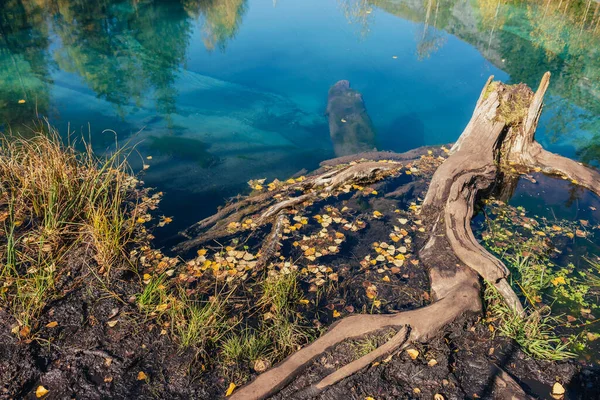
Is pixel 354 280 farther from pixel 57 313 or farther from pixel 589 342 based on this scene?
pixel 57 313

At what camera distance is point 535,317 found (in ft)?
9.29

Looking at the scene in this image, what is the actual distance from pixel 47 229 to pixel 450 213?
360 cm

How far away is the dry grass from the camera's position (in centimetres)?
287

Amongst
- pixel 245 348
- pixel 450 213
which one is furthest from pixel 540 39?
pixel 245 348

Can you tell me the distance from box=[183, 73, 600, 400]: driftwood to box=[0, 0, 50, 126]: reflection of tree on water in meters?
3.41

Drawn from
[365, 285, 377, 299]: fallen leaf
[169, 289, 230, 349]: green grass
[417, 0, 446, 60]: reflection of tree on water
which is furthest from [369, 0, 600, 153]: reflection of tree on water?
[169, 289, 230, 349]: green grass

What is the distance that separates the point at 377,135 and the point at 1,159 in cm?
530

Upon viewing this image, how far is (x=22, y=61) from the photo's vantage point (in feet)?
28.1

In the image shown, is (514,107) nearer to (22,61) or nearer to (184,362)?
(184,362)

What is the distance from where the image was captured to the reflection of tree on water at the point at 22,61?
6.61 metres

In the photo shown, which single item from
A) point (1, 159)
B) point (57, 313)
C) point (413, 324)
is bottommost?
point (57, 313)

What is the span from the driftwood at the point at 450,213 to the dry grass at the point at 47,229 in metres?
0.77

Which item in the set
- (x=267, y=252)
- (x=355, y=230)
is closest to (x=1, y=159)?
(x=267, y=252)

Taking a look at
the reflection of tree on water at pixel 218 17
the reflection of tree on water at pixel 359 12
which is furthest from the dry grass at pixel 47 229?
the reflection of tree on water at pixel 359 12
